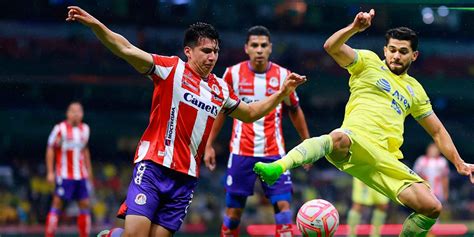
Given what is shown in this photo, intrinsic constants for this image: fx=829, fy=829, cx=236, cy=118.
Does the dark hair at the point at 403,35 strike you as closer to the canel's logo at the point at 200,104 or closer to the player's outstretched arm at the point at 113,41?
the canel's logo at the point at 200,104

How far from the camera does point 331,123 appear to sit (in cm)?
1565

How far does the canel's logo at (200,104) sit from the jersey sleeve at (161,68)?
0.23m

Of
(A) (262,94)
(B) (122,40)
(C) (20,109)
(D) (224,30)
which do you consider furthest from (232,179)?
(C) (20,109)

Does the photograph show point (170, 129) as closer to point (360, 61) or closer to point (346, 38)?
point (346, 38)

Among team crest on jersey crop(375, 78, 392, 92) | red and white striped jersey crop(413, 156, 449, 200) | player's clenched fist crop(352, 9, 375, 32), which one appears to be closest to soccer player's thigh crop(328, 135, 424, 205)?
team crest on jersey crop(375, 78, 392, 92)

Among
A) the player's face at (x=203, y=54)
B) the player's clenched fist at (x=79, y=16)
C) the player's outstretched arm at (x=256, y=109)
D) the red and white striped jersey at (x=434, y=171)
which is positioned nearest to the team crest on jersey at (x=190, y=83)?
the player's face at (x=203, y=54)

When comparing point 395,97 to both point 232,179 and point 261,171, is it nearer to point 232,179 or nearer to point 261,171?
point 261,171

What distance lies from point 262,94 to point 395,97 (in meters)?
2.06

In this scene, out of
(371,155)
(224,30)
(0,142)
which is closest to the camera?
(371,155)

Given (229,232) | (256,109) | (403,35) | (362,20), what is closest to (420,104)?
(403,35)

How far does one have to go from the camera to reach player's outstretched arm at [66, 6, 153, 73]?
19.5 feet

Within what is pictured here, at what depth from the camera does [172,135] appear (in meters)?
6.53

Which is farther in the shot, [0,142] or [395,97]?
[0,142]

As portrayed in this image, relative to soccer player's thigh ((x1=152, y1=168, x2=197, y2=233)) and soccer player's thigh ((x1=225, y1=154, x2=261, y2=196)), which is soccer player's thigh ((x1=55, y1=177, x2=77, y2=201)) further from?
soccer player's thigh ((x1=152, y1=168, x2=197, y2=233))
